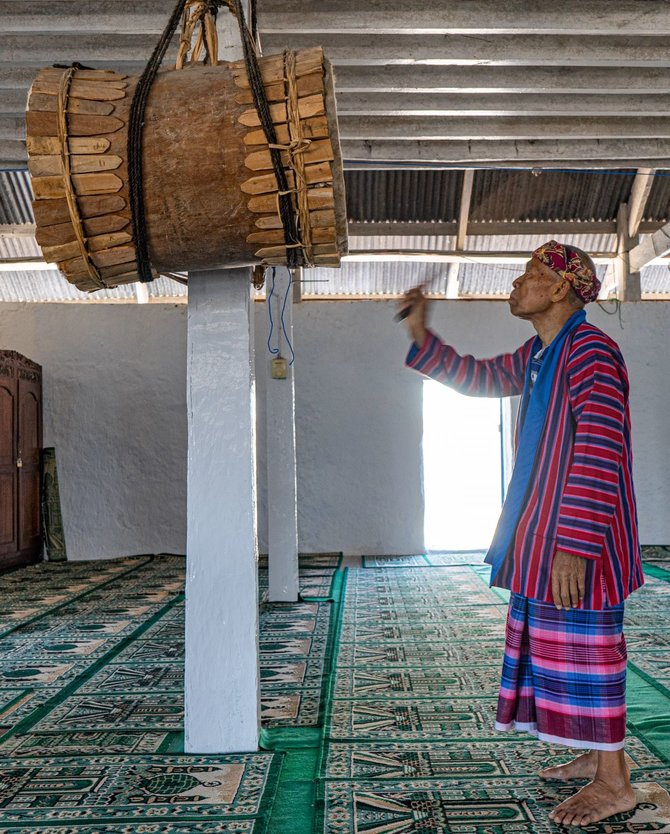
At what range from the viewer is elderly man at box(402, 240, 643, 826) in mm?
2107

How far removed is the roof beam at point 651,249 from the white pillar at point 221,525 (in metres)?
5.82

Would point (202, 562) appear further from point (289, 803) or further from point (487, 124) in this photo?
point (487, 124)

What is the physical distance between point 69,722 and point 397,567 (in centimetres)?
465

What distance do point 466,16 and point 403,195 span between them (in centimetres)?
387

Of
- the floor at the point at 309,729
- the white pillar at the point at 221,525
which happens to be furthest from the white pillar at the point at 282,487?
the white pillar at the point at 221,525

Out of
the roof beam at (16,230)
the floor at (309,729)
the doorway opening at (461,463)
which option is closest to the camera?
the floor at (309,729)

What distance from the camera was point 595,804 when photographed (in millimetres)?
2127

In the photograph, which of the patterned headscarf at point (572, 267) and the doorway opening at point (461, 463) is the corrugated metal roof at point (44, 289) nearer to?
the doorway opening at point (461, 463)

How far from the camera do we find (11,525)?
762 cm

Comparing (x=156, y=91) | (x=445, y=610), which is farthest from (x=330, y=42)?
(x=445, y=610)

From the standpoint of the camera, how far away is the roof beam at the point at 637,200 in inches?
322

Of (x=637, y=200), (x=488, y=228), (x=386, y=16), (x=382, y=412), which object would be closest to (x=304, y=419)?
(x=382, y=412)

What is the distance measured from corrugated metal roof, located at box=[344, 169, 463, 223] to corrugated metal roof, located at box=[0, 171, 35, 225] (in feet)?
10.6

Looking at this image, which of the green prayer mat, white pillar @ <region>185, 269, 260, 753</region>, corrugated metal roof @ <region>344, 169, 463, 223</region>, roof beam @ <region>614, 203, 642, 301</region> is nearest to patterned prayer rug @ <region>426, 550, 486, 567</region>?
roof beam @ <region>614, 203, 642, 301</region>
